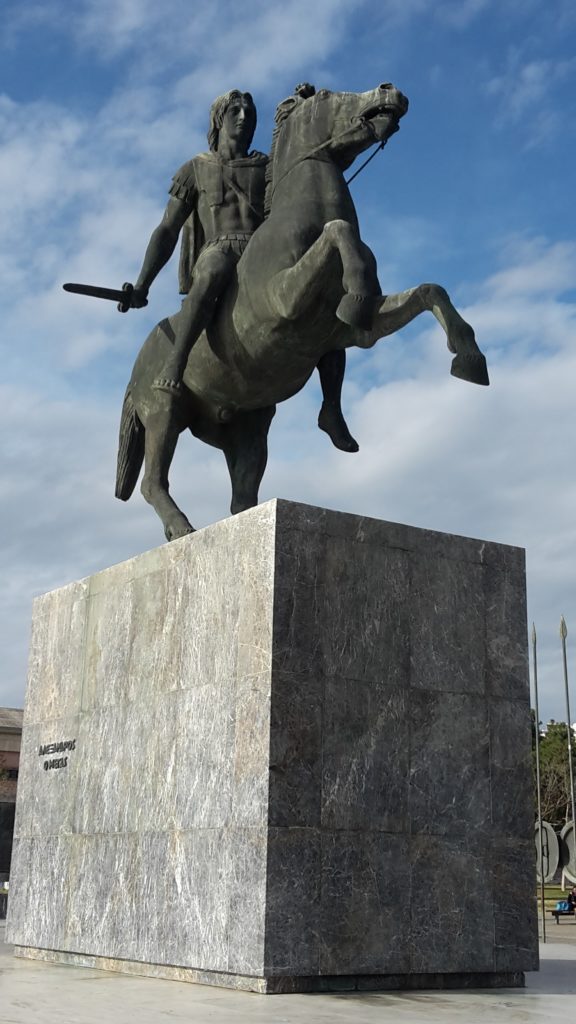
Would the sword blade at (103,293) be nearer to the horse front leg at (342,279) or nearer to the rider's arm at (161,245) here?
the rider's arm at (161,245)

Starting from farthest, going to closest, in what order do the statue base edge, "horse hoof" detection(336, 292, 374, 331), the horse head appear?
the horse head < "horse hoof" detection(336, 292, 374, 331) < the statue base edge

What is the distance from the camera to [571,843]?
18.2 meters

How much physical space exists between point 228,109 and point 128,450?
321 centimetres

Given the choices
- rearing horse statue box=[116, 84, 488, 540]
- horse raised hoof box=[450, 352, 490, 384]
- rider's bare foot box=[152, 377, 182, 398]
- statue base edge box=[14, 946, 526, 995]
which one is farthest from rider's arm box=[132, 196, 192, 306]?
statue base edge box=[14, 946, 526, 995]

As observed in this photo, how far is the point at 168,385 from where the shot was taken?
9.94 meters

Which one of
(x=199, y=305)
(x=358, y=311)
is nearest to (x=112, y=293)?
(x=199, y=305)

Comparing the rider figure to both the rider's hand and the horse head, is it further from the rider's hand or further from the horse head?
the horse head

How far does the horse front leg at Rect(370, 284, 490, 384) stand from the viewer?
7.95m

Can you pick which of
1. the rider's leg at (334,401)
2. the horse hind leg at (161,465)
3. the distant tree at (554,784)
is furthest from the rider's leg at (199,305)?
the distant tree at (554,784)

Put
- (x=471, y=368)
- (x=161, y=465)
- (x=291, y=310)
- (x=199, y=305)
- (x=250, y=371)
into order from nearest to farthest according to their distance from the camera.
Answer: (x=471, y=368)
(x=291, y=310)
(x=199, y=305)
(x=250, y=371)
(x=161, y=465)

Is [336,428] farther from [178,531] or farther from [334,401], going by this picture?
[178,531]

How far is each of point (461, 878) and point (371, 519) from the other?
2.47 meters

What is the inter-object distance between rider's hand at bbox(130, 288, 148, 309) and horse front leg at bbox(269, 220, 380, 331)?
257cm

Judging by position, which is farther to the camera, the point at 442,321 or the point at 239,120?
the point at 239,120
